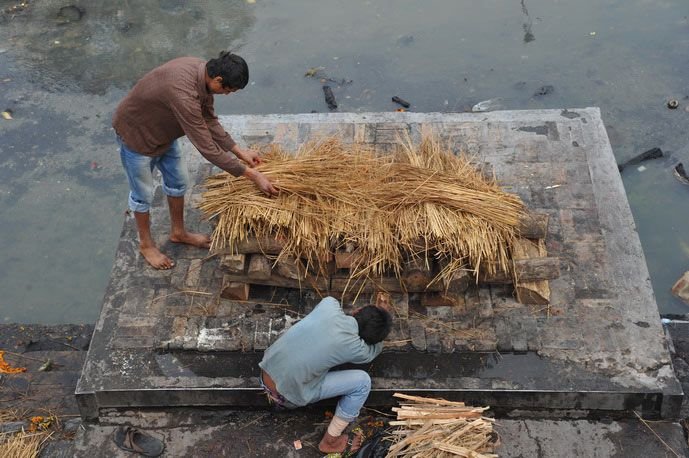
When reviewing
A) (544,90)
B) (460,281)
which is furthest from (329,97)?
(460,281)

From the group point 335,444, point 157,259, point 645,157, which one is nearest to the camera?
point 335,444

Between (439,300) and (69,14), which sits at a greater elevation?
(439,300)

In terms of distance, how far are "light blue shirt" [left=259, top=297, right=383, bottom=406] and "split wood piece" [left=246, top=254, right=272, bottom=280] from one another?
69cm

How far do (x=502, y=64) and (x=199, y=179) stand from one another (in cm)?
417

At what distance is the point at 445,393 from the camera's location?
4730 millimetres

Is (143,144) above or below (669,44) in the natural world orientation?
above

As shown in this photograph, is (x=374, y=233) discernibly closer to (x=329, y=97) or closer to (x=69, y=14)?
(x=329, y=97)

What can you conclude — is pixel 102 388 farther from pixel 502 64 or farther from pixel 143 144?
pixel 502 64

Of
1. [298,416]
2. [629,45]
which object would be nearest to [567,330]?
[298,416]

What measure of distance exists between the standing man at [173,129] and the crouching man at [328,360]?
1092mm

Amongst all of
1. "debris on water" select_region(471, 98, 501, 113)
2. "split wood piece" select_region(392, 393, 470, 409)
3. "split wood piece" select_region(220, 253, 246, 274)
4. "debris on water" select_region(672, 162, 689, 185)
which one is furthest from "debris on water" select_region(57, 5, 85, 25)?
"debris on water" select_region(672, 162, 689, 185)

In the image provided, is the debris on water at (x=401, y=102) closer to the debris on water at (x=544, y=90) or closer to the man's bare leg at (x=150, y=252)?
the debris on water at (x=544, y=90)

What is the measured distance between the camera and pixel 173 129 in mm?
4898

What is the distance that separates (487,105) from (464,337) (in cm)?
370
